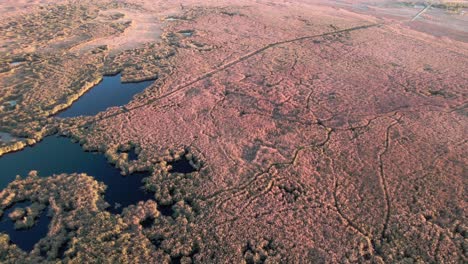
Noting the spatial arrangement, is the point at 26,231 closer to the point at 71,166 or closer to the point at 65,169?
the point at 65,169

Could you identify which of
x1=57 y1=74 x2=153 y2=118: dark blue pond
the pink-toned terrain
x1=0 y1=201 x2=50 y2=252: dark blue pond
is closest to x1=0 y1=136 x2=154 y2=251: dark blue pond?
x1=0 y1=201 x2=50 y2=252: dark blue pond

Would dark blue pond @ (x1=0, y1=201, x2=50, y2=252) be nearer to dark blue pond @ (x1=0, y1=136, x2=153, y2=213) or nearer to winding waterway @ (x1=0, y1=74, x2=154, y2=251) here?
winding waterway @ (x1=0, y1=74, x2=154, y2=251)

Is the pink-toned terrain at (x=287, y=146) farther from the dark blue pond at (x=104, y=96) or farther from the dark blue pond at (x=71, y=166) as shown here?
the dark blue pond at (x=104, y=96)

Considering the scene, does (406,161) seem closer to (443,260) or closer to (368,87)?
(443,260)

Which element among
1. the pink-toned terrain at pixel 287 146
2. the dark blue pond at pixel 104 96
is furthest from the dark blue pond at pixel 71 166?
the dark blue pond at pixel 104 96

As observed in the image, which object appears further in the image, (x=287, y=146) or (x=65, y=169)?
(x=287, y=146)

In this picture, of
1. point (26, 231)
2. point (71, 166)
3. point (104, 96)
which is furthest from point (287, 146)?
point (104, 96)

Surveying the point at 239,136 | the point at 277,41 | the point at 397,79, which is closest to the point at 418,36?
the point at 397,79
